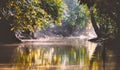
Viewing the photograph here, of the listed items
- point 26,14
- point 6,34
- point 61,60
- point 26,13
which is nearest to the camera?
point 61,60

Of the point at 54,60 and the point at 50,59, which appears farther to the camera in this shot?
the point at 50,59

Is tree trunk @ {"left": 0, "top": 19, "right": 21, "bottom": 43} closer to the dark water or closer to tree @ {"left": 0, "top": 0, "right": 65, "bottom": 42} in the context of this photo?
tree @ {"left": 0, "top": 0, "right": 65, "bottom": 42}

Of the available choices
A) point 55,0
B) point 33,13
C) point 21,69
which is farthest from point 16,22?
point 21,69

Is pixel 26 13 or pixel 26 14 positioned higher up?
pixel 26 13

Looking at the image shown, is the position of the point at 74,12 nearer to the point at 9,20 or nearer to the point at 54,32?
the point at 54,32

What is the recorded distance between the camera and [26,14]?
4553cm

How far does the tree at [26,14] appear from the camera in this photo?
4522cm

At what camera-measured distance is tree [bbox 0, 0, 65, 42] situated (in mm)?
45219

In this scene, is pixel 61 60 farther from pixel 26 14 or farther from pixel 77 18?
pixel 77 18

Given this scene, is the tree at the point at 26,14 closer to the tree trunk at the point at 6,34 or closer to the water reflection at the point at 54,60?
the tree trunk at the point at 6,34

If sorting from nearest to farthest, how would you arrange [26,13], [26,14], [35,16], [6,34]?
[26,14]
[26,13]
[35,16]
[6,34]

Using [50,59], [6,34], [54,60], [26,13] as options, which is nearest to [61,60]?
[54,60]

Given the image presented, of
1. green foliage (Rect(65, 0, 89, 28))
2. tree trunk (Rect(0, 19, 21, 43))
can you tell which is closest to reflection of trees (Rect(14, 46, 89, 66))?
tree trunk (Rect(0, 19, 21, 43))

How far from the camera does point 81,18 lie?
10550cm
